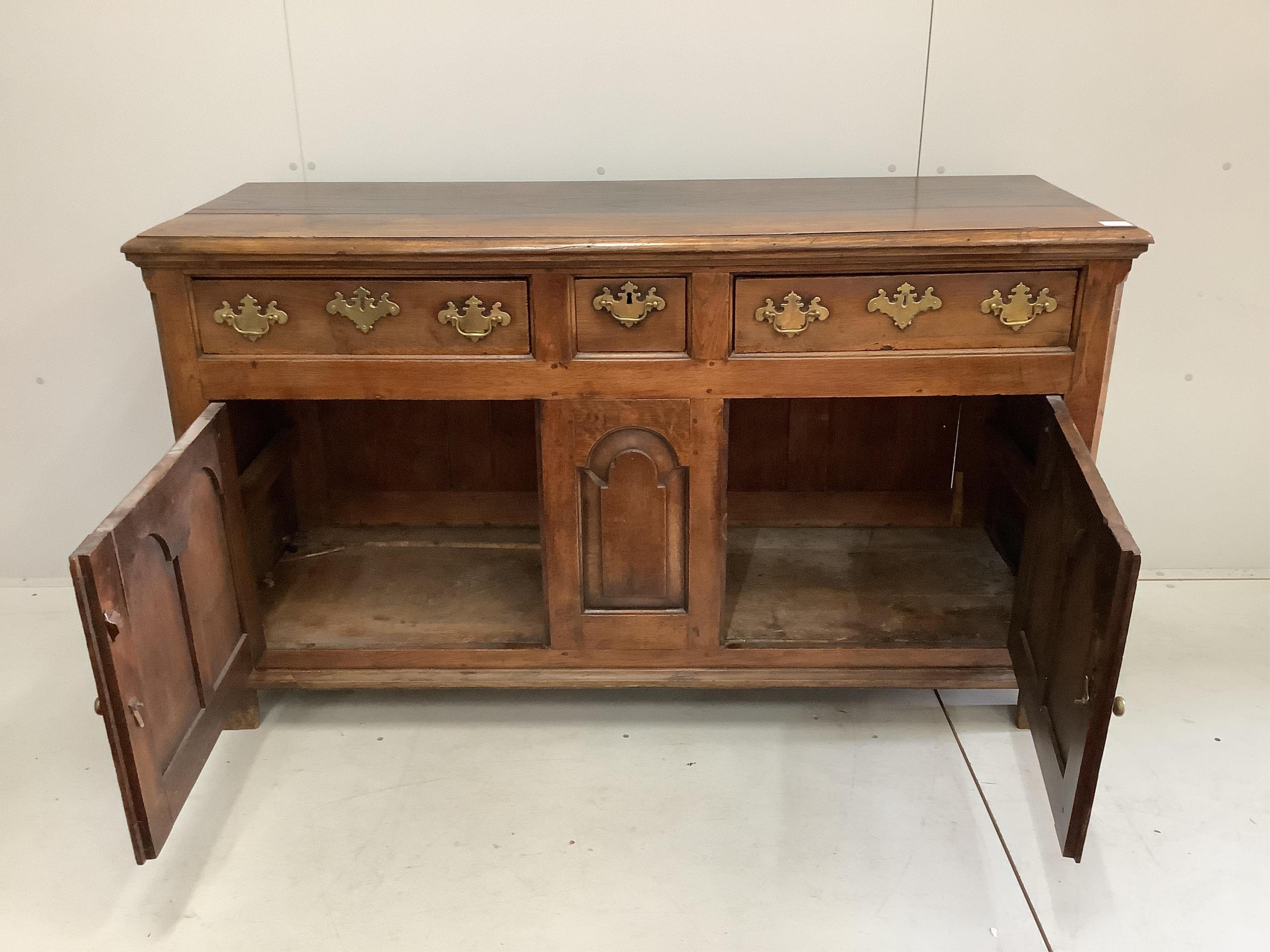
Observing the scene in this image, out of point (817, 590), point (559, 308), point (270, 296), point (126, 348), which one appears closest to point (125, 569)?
point (270, 296)

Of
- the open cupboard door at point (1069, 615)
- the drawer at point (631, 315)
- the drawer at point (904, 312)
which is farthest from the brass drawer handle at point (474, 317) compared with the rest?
the open cupboard door at point (1069, 615)

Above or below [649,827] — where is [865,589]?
above

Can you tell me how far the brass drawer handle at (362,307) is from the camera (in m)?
1.67

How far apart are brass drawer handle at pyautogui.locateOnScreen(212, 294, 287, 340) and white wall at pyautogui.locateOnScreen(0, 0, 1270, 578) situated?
2.07 ft

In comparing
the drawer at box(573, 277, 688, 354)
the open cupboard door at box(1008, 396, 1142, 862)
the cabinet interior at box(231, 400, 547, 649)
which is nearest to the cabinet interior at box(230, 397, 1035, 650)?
the cabinet interior at box(231, 400, 547, 649)

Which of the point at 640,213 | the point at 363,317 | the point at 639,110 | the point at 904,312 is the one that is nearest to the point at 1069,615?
the point at 904,312

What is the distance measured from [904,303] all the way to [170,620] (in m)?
1.25

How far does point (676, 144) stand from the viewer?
7.12 ft

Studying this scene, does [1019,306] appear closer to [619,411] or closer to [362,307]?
[619,411]

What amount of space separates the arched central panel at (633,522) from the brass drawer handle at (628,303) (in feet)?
0.65

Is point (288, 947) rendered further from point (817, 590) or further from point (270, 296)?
point (817, 590)

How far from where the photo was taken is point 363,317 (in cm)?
168

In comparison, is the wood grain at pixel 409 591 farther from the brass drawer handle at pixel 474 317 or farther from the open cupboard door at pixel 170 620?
the brass drawer handle at pixel 474 317

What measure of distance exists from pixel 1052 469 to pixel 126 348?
199 cm
